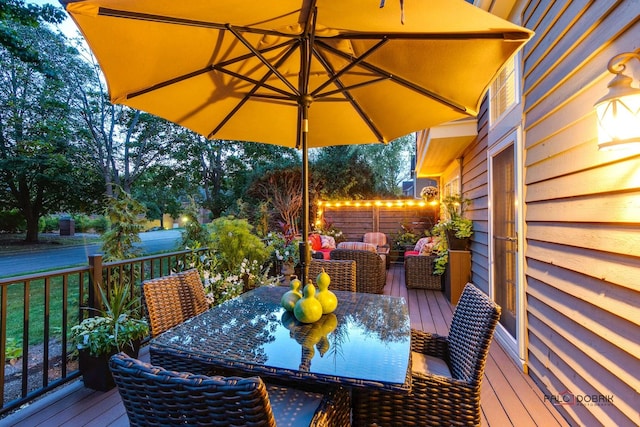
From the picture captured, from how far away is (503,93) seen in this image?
3490 mm

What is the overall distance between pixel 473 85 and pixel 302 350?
1.88 meters

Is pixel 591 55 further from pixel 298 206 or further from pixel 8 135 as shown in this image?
pixel 8 135

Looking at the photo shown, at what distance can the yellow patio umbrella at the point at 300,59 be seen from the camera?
1.43 meters

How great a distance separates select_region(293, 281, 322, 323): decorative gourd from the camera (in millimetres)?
1521

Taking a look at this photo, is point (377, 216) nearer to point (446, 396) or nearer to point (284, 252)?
point (284, 252)

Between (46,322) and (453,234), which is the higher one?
(453,234)

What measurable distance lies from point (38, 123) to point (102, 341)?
1278 cm

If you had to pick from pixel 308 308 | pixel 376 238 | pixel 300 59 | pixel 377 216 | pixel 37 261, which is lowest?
pixel 37 261

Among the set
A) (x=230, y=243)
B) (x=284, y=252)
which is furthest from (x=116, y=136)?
(x=230, y=243)

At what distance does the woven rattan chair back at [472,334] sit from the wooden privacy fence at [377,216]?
7246 mm

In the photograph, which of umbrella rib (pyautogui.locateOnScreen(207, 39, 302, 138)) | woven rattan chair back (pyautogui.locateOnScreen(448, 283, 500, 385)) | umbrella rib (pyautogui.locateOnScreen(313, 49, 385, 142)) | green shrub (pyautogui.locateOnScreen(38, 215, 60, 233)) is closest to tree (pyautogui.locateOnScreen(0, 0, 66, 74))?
umbrella rib (pyautogui.locateOnScreen(207, 39, 302, 138))

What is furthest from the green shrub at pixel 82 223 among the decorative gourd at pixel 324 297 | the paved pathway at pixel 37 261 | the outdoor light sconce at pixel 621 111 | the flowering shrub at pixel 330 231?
the outdoor light sconce at pixel 621 111

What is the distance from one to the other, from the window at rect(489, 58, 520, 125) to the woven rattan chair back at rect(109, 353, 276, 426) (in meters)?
3.52

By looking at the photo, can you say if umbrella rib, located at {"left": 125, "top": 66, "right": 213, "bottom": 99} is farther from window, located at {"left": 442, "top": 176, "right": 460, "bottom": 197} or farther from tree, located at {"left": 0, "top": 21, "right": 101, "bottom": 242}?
tree, located at {"left": 0, "top": 21, "right": 101, "bottom": 242}
